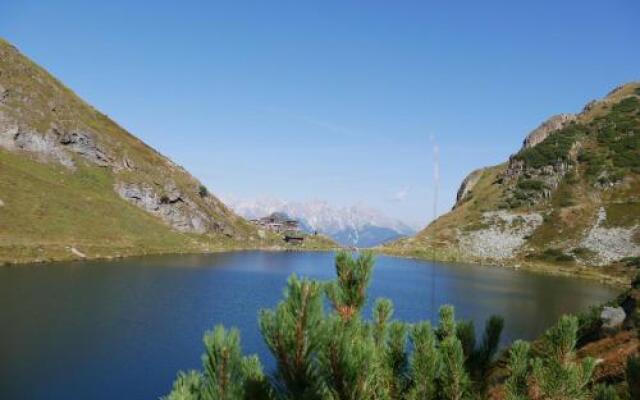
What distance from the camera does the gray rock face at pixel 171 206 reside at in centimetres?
14962

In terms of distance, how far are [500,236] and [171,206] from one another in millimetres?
109738

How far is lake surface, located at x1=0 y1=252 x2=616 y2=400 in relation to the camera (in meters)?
34.3

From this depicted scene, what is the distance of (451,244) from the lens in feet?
585

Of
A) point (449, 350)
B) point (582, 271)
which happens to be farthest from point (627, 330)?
point (582, 271)

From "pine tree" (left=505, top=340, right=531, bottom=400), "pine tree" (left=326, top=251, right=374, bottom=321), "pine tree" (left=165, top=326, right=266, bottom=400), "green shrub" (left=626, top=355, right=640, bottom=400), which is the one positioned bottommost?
"pine tree" (left=505, top=340, right=531, bottom=400)

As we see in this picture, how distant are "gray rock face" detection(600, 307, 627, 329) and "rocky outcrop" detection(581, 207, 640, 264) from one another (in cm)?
12289

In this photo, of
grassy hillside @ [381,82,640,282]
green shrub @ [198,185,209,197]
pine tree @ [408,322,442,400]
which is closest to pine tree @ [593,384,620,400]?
pine tree @ [408,322,442,400]

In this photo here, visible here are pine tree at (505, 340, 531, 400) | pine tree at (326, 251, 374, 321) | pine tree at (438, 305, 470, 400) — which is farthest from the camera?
pine tree at (505, 340, 531, 400)

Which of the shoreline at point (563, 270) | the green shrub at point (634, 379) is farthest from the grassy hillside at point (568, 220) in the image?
the green shrub at point (634, 379)

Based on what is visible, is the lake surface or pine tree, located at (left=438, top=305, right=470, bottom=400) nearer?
pine tree, located at (left=438, top=305, right=470, bottom=400)

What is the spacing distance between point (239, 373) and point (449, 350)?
5.02 metres

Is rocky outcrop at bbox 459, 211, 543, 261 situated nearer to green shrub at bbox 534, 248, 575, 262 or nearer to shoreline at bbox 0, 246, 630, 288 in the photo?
green shrub at bbox 534, 248, 575, 262

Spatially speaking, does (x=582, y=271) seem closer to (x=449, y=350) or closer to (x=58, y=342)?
(x=58, y=342)

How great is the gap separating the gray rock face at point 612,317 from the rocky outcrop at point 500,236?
137621 mm
